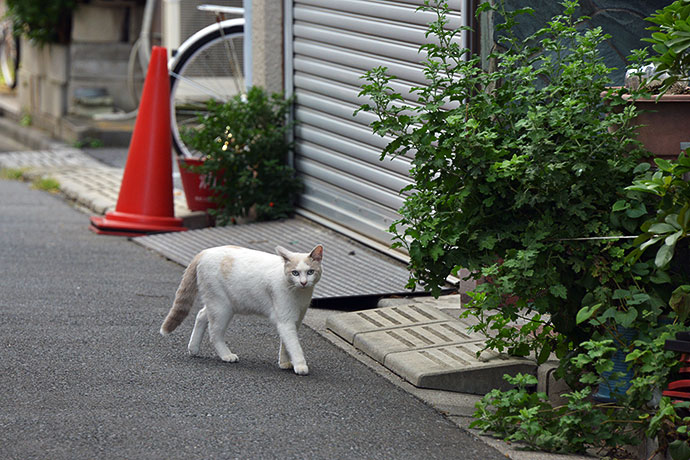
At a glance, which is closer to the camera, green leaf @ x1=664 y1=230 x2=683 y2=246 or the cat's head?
green leaf @ x1=664 y1=230 x2=683 y2=246

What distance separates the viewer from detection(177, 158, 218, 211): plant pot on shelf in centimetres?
822

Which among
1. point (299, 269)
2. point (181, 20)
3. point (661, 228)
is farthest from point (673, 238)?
point (181, 20)

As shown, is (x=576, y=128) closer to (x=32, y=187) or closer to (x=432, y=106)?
(x=432, y=106)

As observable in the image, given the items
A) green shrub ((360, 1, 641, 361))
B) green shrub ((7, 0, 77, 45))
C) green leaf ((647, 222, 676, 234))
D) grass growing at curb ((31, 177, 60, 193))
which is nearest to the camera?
green leaf ((647, 222, 676, 234))

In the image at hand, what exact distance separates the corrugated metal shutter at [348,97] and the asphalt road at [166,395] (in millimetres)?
1560

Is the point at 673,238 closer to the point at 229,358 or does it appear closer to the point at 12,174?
the point at 229,358

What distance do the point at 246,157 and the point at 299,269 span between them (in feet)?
11.0

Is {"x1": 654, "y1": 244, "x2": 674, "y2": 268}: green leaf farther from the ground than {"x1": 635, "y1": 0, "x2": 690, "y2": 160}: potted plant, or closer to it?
closer to it

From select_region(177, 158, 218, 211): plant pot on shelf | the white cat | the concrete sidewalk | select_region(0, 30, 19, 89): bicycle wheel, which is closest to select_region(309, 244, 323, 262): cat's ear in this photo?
the white cat

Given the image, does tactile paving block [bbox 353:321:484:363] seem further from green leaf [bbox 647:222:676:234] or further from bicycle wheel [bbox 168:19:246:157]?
bicycle wheel [bbox 168:19:246:157]

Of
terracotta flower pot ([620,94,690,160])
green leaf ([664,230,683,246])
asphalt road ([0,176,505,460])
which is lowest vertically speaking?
asphalt road ([0,176,505,460])

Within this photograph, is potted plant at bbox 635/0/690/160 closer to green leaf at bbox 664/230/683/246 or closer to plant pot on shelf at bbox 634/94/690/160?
plant pot on shelf at bbox 634/94/690/160

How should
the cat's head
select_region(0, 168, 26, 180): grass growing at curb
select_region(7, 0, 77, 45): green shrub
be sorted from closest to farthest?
the cat's head → select_region(0, 168, 26, 180): grass growing at curb → select_region(7, 0, 77, 45): green shrub

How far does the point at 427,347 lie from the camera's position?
5008 mm
